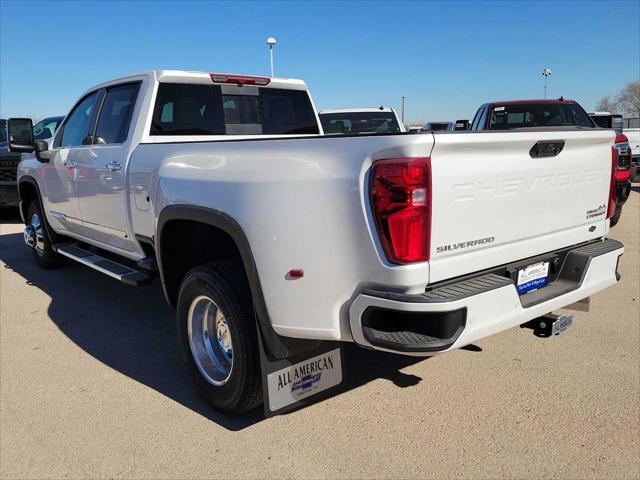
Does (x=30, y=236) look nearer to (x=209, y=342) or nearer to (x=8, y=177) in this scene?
(x=8, y=177)

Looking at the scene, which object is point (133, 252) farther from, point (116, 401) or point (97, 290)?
point (97, 290)

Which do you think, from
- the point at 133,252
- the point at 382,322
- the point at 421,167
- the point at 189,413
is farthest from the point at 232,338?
the point at 133,252

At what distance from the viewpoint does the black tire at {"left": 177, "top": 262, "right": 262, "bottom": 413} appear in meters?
2.84

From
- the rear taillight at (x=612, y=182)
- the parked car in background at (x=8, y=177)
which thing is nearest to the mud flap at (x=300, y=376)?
the rear taillight at (x=612, y=182)

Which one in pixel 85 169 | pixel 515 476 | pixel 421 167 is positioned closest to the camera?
pixel 421 167

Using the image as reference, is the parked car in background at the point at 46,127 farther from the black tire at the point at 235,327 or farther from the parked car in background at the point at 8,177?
the black tire at the point at 235,327

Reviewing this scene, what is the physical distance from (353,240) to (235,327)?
3.01 ft

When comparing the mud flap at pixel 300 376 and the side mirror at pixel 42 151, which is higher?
the side mirror at pixel 42 151

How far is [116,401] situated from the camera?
340 cm

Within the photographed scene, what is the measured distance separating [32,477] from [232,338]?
1.19 metres

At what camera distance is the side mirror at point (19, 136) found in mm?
5453

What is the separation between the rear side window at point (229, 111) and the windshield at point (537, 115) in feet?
17.5

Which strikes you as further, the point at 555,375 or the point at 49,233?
the point at 49,233

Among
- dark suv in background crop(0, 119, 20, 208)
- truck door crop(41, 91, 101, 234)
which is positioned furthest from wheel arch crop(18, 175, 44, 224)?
dark suv in background crop(0, 119, 20, 208)
